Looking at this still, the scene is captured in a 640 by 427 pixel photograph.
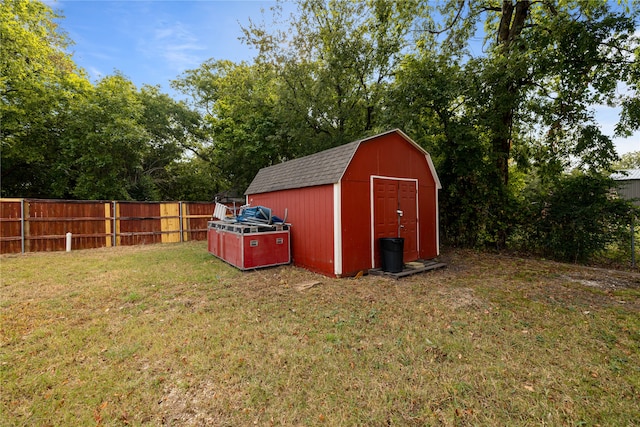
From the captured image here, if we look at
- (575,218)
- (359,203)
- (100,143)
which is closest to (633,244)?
(575,218)

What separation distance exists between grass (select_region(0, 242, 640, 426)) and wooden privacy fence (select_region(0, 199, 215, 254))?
17.8 feet

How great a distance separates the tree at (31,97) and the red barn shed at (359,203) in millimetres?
13080

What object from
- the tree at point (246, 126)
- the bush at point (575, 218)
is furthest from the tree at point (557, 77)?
the tree at point (246, 126)

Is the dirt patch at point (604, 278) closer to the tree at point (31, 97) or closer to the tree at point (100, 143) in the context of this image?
the tree at point (100, 143)

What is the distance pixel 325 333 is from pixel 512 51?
887 cm

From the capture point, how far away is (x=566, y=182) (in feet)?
25.1

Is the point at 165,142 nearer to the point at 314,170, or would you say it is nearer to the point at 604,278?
the point at 314,170

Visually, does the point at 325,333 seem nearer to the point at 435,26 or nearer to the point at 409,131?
the point at 409,131

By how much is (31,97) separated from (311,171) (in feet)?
47.3

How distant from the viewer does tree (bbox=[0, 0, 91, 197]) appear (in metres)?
11.9

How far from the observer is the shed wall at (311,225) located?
6.34 metres

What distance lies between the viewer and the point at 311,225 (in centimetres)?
689

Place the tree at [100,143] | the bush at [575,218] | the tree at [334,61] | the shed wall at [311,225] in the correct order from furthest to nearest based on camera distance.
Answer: the tree at [100,143] < the tree at [334,61] < the bush at [575,218] < the shed wall at [311,225]

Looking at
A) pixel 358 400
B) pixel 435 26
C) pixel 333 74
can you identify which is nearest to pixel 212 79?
pixel 333 74
